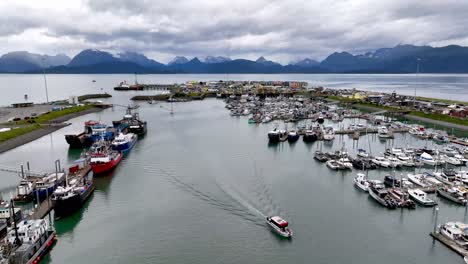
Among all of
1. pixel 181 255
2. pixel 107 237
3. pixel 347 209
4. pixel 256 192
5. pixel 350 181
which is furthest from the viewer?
pixel 350 181

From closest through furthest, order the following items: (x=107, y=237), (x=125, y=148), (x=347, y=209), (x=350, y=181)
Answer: (x=107, y=237) → (x=347, y=209) → (x=350, y=181) → (x=125, y=148)

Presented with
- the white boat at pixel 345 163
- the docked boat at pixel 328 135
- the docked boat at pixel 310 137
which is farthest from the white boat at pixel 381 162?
the docked boat at pixel 310 137

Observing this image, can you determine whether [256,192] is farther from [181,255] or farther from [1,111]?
[1,111]

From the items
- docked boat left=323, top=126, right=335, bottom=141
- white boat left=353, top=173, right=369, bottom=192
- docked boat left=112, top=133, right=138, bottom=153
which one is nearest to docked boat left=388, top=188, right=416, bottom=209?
white boat left=353, top=173, right=369, bottom=192

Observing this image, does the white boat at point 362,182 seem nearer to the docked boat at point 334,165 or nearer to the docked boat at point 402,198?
the docked boat at point 402,198

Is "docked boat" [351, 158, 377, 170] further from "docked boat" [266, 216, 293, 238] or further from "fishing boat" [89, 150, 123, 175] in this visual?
"fishing boat" [89, 150, 123, 175]

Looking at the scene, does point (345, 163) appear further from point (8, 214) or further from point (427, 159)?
point (8, 214)

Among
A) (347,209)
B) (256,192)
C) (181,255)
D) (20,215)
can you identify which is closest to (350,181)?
(347,209)
